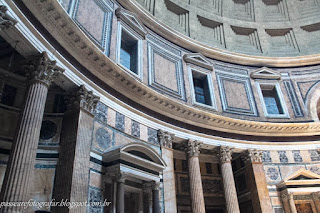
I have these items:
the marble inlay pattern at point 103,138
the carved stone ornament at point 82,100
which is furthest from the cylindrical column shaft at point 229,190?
the carved stone ornament at point 82,100

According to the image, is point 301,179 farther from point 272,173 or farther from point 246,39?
point 246,39

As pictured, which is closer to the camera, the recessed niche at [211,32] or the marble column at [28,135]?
the marble column at [28,135]

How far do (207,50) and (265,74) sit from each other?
394cm

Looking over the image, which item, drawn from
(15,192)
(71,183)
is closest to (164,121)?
(71,183)

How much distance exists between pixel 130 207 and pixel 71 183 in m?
3.37

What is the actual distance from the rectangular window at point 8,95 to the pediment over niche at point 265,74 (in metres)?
12.9

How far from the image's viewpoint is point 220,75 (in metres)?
16.2

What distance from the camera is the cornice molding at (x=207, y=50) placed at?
45.7 feet

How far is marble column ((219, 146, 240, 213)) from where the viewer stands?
12.1 m

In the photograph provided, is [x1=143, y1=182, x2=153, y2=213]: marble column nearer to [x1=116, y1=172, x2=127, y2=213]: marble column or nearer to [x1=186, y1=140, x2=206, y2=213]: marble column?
[x1=116, y1=172, x2=127, y2=213]: marble column

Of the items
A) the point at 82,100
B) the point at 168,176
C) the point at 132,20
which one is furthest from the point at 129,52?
the point at 168,176

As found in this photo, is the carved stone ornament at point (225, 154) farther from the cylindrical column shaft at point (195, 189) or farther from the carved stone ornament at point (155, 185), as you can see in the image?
the carved stone ornament at point (155, 185)

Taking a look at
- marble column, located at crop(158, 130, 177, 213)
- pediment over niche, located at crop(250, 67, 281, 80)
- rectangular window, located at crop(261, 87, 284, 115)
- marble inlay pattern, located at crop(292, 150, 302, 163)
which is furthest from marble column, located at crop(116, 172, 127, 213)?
pediment over niche, located at crop(250, 67, 281, 80)

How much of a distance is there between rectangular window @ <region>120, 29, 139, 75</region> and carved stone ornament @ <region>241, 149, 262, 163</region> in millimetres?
6827
